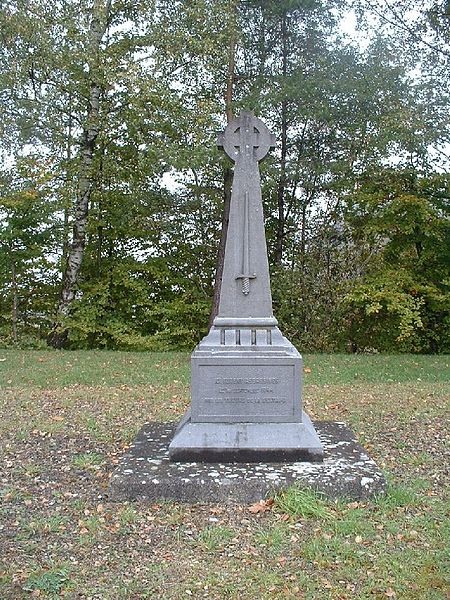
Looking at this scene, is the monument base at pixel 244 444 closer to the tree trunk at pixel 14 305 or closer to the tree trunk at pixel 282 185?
the tree trunk at pixel 14 305

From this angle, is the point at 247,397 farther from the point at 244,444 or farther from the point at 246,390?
the point at 244,444

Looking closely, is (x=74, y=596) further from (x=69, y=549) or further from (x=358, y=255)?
(x=358, y=255)

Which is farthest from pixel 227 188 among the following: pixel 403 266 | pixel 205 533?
pixel 205 533

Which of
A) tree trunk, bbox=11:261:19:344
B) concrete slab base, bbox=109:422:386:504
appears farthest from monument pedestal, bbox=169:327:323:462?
tree trunk, bbox=11:261:19:344

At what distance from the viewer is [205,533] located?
4258 mm

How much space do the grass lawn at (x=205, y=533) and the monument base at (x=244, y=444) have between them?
60cm

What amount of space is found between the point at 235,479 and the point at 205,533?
2.24ft

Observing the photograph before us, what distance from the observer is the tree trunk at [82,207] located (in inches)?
599

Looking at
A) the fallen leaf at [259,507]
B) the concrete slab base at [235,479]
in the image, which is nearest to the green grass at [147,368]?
the concrete slab base at [235,479]

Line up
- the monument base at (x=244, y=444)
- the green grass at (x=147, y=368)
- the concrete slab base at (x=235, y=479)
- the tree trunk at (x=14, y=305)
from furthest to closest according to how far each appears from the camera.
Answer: the tree trunk at (x=14, y=305) < the green grass at (x=147, y=368) < the monument base at (x=244, y=444) < the concrete slab base at (x=235, y=479)

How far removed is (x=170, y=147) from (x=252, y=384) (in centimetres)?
992

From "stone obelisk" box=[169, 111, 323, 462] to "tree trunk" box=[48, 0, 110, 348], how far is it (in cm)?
1070

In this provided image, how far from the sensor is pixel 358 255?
683 inches

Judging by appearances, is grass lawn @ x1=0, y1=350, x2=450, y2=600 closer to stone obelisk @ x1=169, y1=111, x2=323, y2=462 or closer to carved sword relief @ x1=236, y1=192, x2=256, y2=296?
stone obelisk @ x1=169, y1=111, x2=323, y2=462
